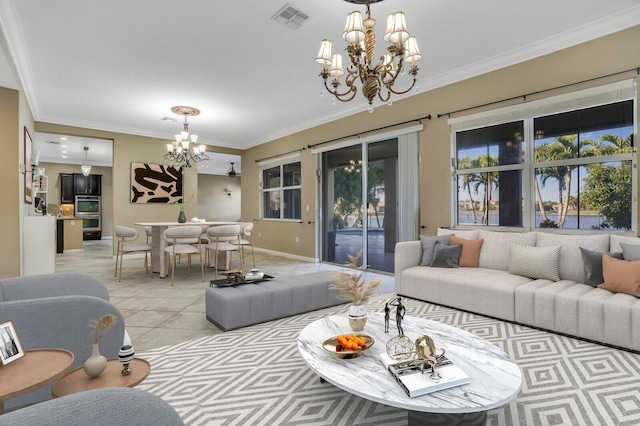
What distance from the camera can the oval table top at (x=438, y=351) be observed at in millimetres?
1396

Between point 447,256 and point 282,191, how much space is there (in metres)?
4.86

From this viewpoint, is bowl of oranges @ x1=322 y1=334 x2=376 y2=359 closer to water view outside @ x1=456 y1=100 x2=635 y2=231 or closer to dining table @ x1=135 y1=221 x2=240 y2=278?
water view outside @ x1=456 y1=100 x2=635 y2=231

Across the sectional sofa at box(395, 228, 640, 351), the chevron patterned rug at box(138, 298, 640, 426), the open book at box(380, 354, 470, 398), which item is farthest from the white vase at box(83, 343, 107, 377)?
the sectional sofa at box(395, 228, 640, 351)

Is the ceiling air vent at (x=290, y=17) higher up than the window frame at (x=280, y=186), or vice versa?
the ceiling air vent at (x=290, y=17)

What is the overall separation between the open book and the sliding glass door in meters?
4.00

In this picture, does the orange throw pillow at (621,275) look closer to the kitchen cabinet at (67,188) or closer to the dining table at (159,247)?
the dining table at (159,247)

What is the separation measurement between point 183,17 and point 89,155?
9.26 metres

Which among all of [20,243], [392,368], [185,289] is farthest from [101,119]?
[392,368]

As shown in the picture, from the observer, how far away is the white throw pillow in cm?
331

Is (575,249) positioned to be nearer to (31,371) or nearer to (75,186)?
(31,371)

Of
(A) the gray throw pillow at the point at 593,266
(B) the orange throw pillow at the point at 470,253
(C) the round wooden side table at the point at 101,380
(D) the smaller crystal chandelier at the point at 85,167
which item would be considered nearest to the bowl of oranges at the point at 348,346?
(C) the round wooden side table at the point at 101,380

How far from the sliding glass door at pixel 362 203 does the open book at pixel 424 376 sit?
4.00m

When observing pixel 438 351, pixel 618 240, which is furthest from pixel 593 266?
pixel 438 351

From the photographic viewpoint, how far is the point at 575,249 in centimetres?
332
